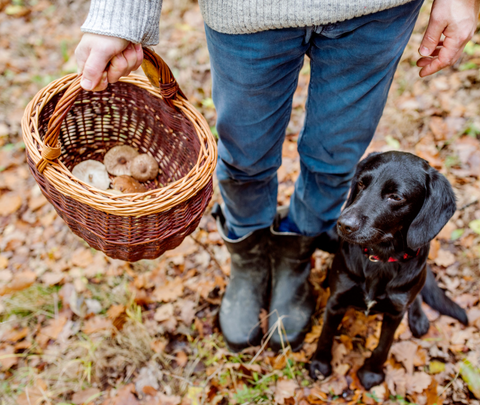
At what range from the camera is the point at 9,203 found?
316 cm

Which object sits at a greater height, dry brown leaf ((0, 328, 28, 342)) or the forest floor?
the forest floor

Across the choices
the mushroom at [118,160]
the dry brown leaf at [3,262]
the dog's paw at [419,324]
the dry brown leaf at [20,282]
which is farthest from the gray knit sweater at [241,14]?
the dry brown leaf at [3,262]

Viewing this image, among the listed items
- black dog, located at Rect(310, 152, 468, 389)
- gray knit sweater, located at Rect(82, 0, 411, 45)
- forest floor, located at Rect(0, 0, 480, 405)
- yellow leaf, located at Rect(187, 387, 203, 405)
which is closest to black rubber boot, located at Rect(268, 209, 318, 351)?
forest floor, located at Rect(0, 0, 480, 405)

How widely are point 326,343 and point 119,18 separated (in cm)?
189

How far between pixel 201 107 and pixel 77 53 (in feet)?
7.91

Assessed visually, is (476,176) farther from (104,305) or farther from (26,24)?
(26,24)

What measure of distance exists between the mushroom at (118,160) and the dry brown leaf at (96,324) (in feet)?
3.46

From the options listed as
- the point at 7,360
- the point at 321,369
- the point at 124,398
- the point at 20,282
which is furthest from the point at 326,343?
the point at 20,282

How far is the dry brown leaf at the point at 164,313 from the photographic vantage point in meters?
2.49

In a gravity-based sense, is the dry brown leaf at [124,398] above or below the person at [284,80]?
below

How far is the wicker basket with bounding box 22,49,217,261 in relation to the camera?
1420mm

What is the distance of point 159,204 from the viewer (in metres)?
1.39

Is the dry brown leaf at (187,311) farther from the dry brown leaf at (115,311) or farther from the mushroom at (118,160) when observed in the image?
the mushroom at (118,160)

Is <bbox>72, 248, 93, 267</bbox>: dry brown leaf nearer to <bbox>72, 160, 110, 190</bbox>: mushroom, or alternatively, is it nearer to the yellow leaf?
<bbox>72, 160, 110, 190</bbox>: mushroom
